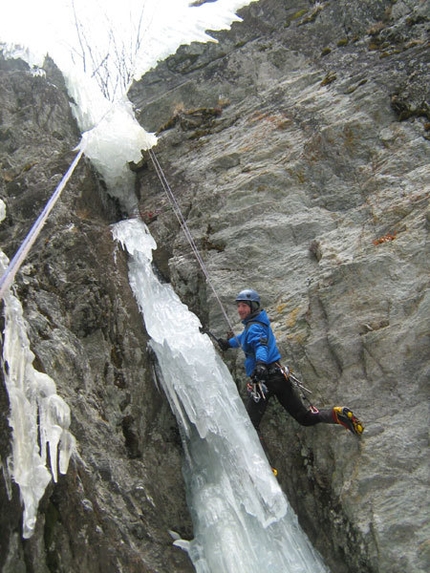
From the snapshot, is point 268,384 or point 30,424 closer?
point 30,424

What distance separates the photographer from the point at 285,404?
16.0 feet

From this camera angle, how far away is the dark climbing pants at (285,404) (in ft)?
15.6

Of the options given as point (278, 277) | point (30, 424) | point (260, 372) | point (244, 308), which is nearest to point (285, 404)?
point (260, 372)

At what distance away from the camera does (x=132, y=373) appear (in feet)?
18.1

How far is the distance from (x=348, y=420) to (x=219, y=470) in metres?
1.24

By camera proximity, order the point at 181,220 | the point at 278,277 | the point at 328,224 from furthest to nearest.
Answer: the point at 181,220, the point at 328,224, the point at 278,277

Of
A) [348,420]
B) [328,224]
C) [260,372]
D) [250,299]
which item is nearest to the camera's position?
[348,420]

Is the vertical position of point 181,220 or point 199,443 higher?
point 181,220

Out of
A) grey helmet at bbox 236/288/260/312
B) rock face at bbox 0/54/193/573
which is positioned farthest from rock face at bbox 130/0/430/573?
rock face at bbox 0/54/193/573

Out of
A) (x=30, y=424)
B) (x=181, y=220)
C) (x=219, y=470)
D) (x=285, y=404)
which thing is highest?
(x=181, y=220)

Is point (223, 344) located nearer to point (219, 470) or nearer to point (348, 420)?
point (219, 470)

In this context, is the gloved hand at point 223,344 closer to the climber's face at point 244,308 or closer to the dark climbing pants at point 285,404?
the climber's face at point 244,308

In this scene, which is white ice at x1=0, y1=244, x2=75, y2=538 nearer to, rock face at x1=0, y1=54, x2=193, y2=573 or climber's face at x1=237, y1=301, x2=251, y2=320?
rock face at x1=0, y1=54, x2=193, y2=573

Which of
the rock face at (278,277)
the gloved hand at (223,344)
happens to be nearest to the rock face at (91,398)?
the rock face at (278,277)
